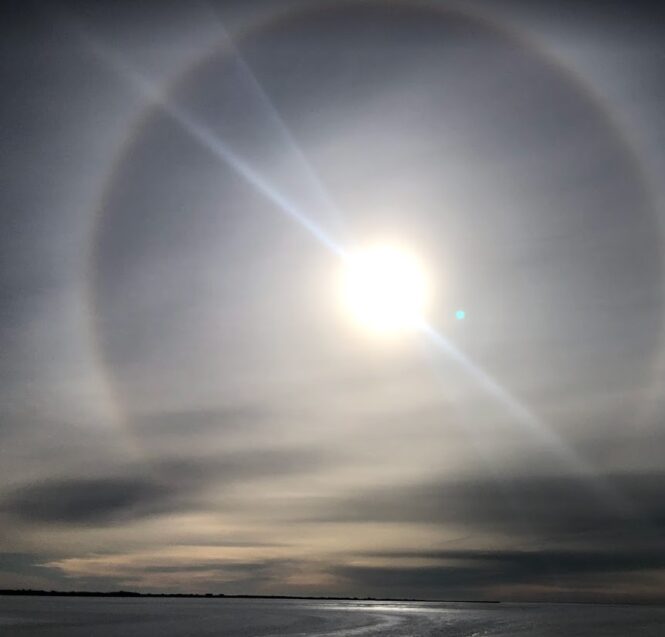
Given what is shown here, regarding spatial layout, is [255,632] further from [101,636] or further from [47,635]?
[47,635]

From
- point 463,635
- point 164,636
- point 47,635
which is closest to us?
point 47,635

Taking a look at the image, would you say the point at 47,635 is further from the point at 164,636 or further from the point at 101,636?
the point at 164,636

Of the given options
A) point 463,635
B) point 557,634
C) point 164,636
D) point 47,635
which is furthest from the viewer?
point 557,634

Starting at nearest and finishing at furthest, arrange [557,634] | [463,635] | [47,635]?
1. [47,635]
2. [463,635]
3. [557,634]

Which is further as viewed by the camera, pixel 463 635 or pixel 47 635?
pixel 463 635

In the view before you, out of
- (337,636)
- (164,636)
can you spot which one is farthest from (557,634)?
(164,636)

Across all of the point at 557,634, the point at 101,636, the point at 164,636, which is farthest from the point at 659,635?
the point at 101,636

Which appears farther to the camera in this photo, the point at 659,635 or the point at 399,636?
the point at 659,635

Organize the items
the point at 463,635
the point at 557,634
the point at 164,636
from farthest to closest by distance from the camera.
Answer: the point at 557,634 < the point at 463,635 < the point at 164,636
